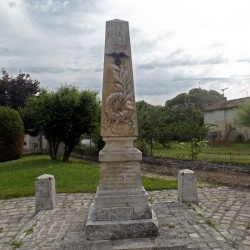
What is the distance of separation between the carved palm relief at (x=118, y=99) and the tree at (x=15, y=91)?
78.1 ft

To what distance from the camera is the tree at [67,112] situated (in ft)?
55.6

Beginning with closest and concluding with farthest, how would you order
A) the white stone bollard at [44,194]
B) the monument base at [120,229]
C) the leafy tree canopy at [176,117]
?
the monument base at [120,229]
the white stone bollard at [44,194]
the leafy tree canopy at [176,117]

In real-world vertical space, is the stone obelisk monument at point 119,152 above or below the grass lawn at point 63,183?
above

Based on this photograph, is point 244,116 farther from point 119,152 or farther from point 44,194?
point 119,152

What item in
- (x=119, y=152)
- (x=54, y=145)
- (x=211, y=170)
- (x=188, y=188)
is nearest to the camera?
(x=119, y=152)

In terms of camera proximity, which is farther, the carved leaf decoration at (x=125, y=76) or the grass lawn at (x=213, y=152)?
the grass lawn at (x=213, y=152)

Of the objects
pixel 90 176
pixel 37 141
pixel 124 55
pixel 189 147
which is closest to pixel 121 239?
pixel 124 55

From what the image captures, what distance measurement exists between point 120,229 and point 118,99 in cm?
224

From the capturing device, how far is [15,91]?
28047 mm

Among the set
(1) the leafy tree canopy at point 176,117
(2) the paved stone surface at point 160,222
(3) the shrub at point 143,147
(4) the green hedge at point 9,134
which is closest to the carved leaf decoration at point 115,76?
(2) the paved stone surface at point 160,222

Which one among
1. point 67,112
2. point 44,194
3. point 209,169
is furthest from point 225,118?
point 44,194

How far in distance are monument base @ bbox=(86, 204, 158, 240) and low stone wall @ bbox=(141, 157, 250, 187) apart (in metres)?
6.00

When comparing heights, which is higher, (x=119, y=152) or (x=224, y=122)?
(x=224, y=122)

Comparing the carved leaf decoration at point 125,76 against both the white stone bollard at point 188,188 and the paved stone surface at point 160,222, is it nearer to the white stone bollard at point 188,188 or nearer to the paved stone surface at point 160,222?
the paved stone surface at point 160,222
